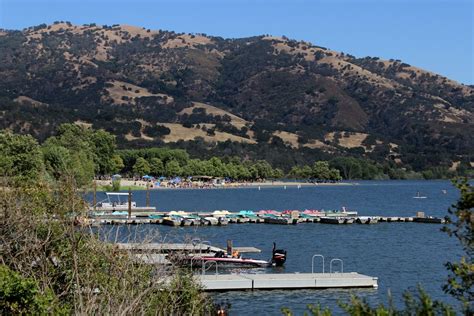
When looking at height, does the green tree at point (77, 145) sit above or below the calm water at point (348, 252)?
above

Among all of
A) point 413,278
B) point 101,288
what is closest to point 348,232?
point 413,278

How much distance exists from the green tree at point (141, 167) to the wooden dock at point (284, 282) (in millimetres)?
152166

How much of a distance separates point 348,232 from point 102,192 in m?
67.9

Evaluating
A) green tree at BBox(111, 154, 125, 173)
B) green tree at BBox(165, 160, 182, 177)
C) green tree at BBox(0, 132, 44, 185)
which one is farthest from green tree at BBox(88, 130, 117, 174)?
green tree at BBox(0, 132, 44, 185)

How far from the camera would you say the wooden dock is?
A: 40312 millimetres

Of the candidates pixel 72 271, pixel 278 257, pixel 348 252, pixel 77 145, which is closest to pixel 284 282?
pixel 278 257

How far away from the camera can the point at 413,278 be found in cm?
4897

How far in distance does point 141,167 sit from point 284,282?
15399cm

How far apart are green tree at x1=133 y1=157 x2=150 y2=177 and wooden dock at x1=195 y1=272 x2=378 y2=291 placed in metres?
152

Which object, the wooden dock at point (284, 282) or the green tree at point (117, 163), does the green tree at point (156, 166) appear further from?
the wooden dock at point (284, 282)

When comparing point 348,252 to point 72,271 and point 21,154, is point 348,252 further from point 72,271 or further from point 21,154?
point 21,154

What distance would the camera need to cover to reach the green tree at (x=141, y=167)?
631 feet

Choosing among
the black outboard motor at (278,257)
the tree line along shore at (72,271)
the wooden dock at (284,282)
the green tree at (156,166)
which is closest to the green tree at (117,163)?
the green tree at (156,166)

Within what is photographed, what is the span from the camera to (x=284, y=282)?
41.0 metres
